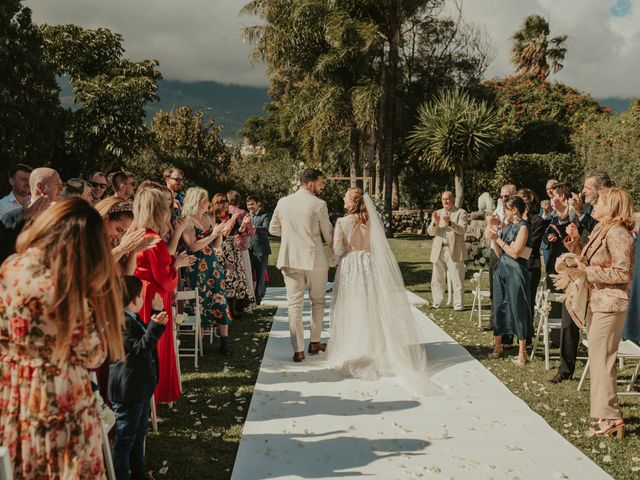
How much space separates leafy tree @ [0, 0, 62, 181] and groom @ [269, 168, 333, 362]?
13.0 metres

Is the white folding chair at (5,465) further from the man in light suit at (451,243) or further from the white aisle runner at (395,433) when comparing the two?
the man in light suit at (451,243)

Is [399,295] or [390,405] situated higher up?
[399,295]

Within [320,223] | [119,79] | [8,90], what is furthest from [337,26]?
[320,223]

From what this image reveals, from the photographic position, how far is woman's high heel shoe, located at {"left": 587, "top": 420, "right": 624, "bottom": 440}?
14.8ft

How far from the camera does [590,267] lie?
14.9ft

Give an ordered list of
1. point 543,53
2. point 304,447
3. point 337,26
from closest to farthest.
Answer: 1. point 304,447
2. point 337,26
3. point 543,53

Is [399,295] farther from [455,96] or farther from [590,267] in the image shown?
[455,96]

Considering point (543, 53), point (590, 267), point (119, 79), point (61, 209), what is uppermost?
point (543, 53)

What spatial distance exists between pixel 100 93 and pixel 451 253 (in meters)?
16.7

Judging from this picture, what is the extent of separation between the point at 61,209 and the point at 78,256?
0.63 ft

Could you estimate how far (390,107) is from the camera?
80.4ft

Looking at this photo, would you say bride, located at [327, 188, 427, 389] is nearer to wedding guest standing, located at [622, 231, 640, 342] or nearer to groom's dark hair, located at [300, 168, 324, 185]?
groom's dark hair, located at [300, 168, 324, 185]

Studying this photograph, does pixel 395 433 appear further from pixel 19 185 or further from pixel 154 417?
pixel 19 185

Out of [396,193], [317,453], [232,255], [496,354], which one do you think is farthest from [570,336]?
[396,193]
